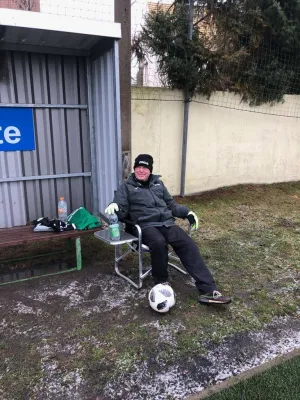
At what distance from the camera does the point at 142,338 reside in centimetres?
252

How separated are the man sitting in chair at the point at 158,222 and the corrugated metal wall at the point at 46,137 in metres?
1.16

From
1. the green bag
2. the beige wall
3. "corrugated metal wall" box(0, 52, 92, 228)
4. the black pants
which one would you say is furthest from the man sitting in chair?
the beige wall

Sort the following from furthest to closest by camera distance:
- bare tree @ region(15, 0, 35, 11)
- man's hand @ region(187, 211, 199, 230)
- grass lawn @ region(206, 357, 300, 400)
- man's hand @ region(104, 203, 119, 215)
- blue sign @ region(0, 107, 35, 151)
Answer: bare tree @ region(15, 0, 35, 11), blue sign @ region(0, 107, 35, 151), man's hand @ region(187, 211, 199, 230), man's hand @ region(104, 203, 119, 215), grass lawn @ region(206, 357, 300, 400)

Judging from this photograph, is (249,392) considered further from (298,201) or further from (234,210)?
(298,201)

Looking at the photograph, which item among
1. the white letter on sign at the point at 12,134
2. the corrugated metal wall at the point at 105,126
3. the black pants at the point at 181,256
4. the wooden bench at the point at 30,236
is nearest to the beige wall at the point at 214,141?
the corrugated metal wall at the point at 105,126

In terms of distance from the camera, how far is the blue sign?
3.68 m

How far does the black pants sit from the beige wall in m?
2.68

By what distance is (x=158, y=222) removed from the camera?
3268 mm

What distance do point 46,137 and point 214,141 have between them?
3.51 m

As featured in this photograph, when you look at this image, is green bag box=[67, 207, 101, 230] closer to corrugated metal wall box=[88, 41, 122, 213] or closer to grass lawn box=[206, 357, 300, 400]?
corrugated metal wall box=[88, 41, 122, 213]

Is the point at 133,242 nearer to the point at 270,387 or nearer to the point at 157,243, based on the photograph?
the point at 157,243

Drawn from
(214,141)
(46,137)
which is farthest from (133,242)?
(214,141)

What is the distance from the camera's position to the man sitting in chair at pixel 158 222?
9.71 ft

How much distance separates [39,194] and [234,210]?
3360 millimetres
